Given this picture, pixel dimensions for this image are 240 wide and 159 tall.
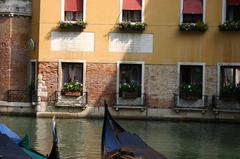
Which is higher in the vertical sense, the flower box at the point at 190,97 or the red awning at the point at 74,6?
the red awning at the point at 74,6

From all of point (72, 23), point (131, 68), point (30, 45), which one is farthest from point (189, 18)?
point (30, 45)

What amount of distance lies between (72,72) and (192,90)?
3.06 metres

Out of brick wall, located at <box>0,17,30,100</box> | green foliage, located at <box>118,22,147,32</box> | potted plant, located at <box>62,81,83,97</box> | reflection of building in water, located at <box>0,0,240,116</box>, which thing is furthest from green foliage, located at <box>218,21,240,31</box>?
brick wall, located at <box>0,17,30,100</box>

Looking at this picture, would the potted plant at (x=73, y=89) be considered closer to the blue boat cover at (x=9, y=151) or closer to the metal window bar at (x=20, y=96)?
the metal window bar at (x=20, y=96)

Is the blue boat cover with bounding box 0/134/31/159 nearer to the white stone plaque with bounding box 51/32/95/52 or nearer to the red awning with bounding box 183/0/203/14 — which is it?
the white stone plaque with bounding box 51/32/95/52

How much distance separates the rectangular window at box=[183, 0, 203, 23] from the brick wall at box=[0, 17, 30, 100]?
4.09 meters

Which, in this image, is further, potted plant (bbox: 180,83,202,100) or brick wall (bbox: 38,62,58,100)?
brick wall (bbox: 38,62,58,100)

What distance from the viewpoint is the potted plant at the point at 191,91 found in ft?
49.5

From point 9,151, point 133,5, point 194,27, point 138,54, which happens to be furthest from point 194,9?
point 9,151

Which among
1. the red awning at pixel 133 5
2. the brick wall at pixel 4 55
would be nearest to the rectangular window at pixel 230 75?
the red awning at pixel 133 5

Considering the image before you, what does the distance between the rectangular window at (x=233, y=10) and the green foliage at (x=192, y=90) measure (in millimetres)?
1836

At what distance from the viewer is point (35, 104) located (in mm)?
15734

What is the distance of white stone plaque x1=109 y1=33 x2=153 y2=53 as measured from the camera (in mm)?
15453

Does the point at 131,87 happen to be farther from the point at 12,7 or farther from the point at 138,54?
the point at 12,7
